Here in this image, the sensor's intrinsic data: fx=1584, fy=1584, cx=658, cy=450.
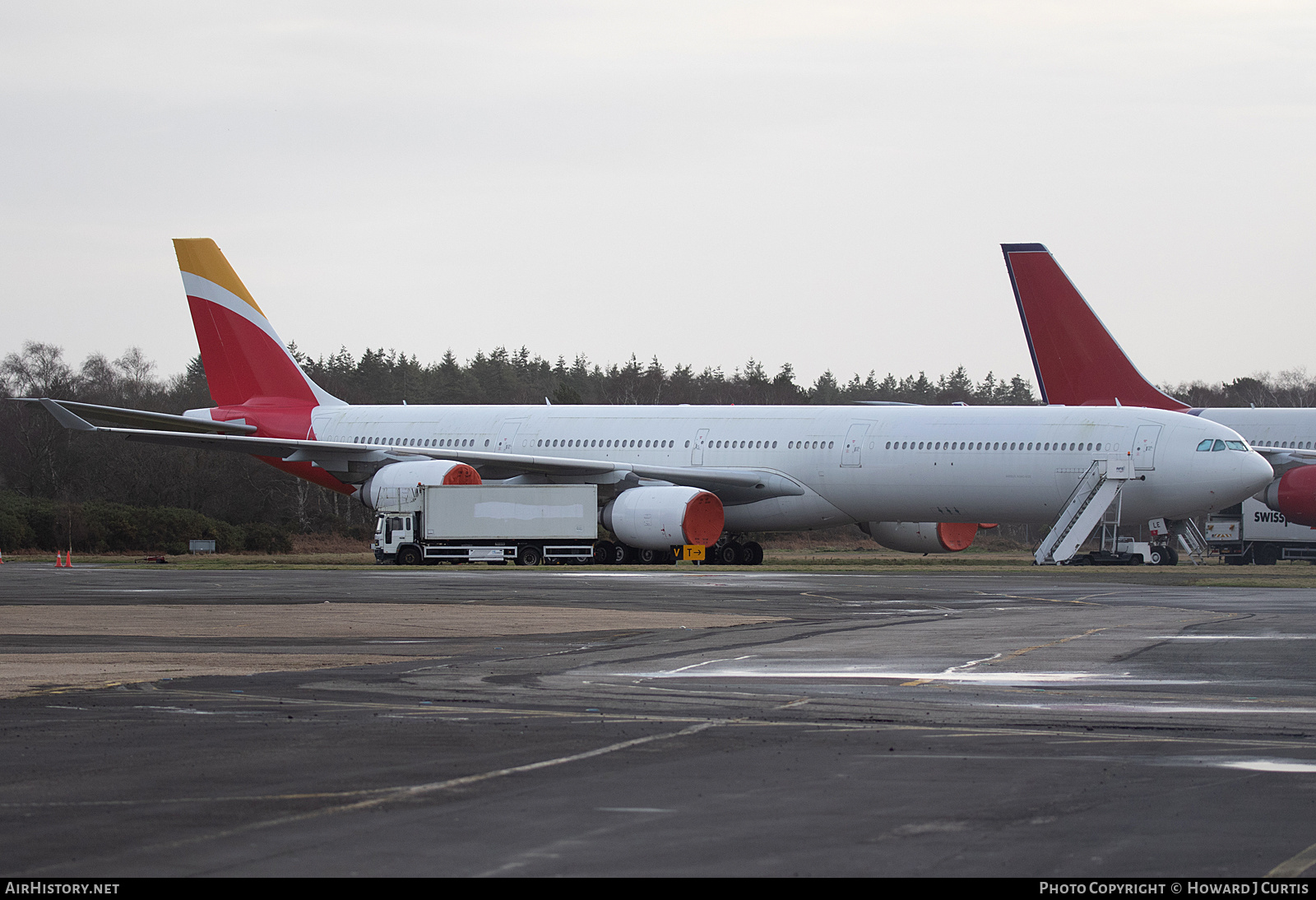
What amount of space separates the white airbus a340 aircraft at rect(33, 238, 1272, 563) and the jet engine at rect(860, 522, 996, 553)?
2.78 feet

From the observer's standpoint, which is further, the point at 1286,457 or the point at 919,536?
the point at 1286,457

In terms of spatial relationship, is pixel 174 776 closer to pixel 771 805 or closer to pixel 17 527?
pixel 771 805

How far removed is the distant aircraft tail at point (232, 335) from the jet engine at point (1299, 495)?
25530mm

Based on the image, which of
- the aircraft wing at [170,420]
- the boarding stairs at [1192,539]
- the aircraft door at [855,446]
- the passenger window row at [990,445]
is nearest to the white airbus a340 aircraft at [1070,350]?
the boarding stairs at [1192,539]

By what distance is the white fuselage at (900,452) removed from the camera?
111 feet

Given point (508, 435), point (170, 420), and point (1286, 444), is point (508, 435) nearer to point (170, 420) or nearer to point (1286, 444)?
point (170, 420)

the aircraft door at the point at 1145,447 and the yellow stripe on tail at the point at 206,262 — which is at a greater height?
the yellow stripe on tail at the point at 206,262

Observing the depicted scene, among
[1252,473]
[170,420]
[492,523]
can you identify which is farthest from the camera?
[170,420]

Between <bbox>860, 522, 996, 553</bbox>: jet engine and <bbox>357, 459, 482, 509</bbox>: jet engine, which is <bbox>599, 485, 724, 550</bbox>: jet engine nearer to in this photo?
<bbox>357, 459, 482, 509</bbox>: jet engine

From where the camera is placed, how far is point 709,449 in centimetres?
3903

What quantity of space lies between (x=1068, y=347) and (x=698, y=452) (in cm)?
1391

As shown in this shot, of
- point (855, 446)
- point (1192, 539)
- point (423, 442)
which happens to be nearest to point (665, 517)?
point (855, 446)

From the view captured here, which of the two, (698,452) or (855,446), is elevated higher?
(855,446)

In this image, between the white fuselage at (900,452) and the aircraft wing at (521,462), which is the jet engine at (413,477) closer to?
the aircraft wing at (521,462)
